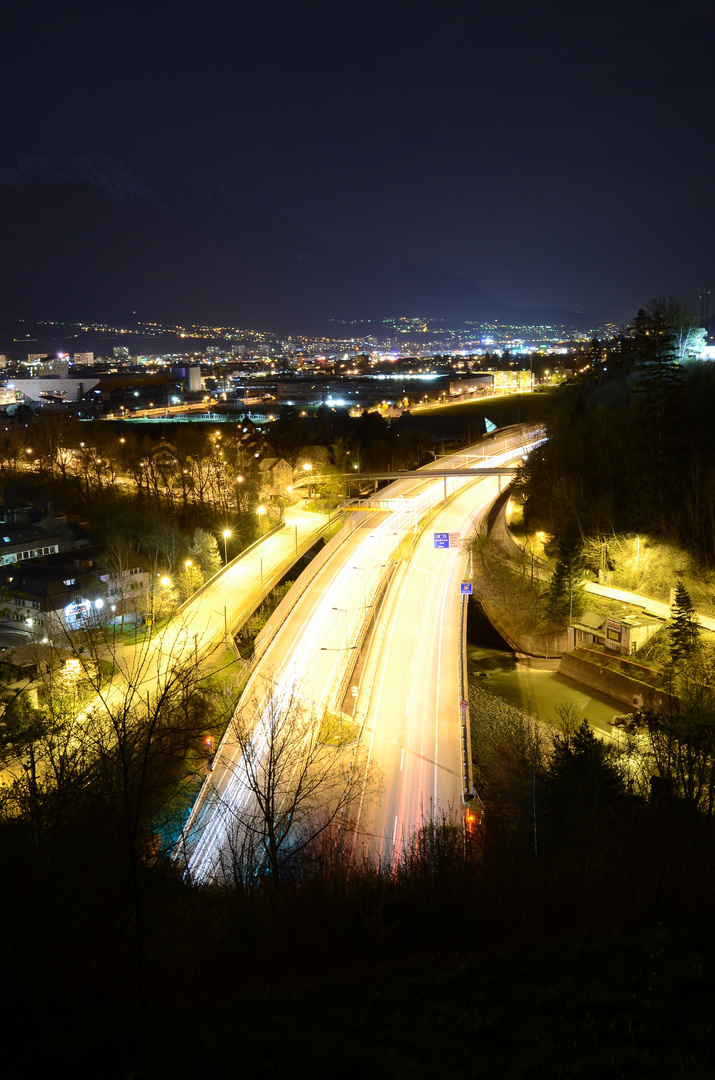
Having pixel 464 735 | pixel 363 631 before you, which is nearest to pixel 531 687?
pixel 363 631

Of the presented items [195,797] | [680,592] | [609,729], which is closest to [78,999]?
[195,797]

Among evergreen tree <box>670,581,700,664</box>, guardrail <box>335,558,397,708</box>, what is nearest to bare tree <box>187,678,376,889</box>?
guardrail <box>335,558,397,708</box>

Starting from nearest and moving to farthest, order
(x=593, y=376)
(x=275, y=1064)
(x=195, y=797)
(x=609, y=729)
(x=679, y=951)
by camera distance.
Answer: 1. (x=275, y=1064)
2. (x=679, y=951)
3. (x=195, y=797)
4. (x=609, y=729)
5. (x=593, y=376)

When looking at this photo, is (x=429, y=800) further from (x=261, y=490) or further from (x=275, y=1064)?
(x=261, y=490)

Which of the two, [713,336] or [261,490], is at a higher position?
[713,336]

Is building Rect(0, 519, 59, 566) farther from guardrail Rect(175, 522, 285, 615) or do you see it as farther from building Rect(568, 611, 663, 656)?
building Rect(568, 611, 663, 656)

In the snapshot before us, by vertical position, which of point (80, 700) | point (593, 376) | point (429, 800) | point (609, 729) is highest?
point (593, 376)

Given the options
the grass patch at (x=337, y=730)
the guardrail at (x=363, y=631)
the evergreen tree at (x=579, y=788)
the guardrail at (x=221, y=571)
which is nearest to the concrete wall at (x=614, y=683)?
the evergreen tree at (x=579, y=788)

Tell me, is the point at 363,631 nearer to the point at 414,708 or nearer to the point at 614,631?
the point at 414,708
